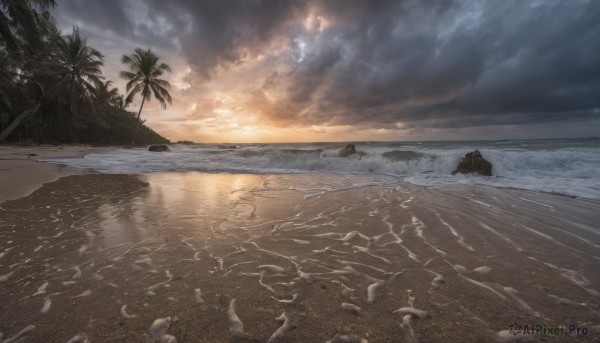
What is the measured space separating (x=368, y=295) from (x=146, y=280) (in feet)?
7.30

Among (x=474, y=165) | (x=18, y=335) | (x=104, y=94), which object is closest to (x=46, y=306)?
(x=18, y=335)

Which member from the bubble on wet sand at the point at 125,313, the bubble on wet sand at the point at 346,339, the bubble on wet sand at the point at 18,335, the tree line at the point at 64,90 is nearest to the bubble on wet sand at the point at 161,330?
the bubble on wet sand at the point at 125,313

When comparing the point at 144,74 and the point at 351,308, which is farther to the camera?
the point at 144,74

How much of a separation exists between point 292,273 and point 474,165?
11.7 meters

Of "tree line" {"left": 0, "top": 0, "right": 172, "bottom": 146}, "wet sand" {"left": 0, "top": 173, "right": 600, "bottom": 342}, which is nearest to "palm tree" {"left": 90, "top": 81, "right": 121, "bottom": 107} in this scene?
"tree line" {"left": 0, "top": 0, "right": 172, "bottom": 146}

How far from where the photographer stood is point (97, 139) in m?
33.3

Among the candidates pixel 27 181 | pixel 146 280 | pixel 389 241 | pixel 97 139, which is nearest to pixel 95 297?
pixel 146 280

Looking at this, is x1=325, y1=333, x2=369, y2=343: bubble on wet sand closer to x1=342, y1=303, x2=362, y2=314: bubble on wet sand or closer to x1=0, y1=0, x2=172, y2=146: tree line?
x1=342, y1=303, x2=362, y2=314: bubble on wet sand

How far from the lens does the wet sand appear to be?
2.02 m

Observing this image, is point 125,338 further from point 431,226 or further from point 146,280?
point 431,226

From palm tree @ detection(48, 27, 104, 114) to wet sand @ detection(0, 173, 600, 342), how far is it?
32.0 meters

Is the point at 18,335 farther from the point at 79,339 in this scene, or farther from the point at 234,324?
the point at 234,324

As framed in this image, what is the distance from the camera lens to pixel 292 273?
9.39ft

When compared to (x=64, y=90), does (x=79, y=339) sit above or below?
below
